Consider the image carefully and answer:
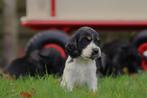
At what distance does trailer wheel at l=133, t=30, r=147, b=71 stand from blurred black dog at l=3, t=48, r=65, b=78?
4.87 feet

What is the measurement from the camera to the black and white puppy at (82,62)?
18.3ft

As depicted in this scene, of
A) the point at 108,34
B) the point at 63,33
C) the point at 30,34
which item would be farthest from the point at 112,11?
the point at 30,34

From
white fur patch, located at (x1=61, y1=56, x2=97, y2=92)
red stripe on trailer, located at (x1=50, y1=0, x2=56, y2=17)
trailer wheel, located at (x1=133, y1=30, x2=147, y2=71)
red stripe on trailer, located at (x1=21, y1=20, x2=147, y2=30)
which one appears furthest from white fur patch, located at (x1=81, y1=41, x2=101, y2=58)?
red stripe on trailer, located at (x1=50, y1=0, x2=56, y2=17)

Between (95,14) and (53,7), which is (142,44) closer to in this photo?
(95,14)

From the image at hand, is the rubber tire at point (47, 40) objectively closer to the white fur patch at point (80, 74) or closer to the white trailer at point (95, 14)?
the white trailer at point (95, 14)

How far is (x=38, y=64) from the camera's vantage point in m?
8.19

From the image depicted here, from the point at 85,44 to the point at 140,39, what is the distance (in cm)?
398

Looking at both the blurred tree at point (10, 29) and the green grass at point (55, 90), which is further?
the blurred tree at point (10, 29)

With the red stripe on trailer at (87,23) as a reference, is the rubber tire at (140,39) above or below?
below

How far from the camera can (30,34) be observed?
605 inches

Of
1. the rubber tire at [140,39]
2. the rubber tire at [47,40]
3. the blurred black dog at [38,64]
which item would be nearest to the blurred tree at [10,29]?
the rubber tire at [47,40]

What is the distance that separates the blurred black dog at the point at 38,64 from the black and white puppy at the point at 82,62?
2374 mm

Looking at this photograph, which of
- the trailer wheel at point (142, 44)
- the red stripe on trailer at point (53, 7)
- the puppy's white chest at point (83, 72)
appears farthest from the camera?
the red stripe on trailer at point (53, 7)

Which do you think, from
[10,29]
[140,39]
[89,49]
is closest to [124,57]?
[140,39]
